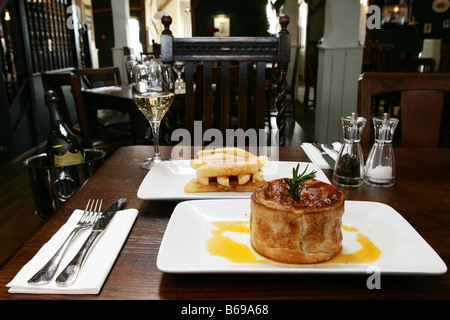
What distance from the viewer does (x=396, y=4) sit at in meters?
10.4

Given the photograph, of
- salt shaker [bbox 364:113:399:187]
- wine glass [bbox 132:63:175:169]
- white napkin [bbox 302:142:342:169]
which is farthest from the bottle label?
salt shaker [bbox 364:113:399:187]

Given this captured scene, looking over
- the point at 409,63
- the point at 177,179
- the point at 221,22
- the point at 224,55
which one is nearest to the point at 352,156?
the point at 177,179

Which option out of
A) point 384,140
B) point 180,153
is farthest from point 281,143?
point 384,140

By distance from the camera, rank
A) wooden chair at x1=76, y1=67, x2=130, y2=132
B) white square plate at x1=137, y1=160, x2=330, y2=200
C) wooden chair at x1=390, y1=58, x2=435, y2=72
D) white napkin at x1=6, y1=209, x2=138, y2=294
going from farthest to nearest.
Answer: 1. wooden chair at x1=390, y1=58, x2=435, y2=72
2. wooden chair at x1=76, y1=67, x2=130, y2=132
3. white square plate at x1=137, y1=160, x2=330, y2=200
4. white napkin at x1=6, y1=209, x2=138, y2=294

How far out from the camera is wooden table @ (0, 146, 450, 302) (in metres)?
0.48

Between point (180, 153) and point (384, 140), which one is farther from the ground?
point (384, 140)

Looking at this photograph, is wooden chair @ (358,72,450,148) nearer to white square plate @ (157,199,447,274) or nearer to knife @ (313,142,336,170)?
knife @ (313,142,336,170)

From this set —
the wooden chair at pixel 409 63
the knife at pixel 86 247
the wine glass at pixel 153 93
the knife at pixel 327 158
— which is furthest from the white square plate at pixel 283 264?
the wooden chair at pixel 409 63

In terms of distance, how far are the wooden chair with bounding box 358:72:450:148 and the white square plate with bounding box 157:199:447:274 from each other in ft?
2.91

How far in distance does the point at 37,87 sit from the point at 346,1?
3613 millimetres

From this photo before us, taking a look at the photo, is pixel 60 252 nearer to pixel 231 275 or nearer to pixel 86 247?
pixel 86 247

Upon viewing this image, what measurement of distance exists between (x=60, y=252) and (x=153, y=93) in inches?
24.8

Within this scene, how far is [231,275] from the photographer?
52 cm

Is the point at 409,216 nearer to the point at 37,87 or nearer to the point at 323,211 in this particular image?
the point at 323,211
